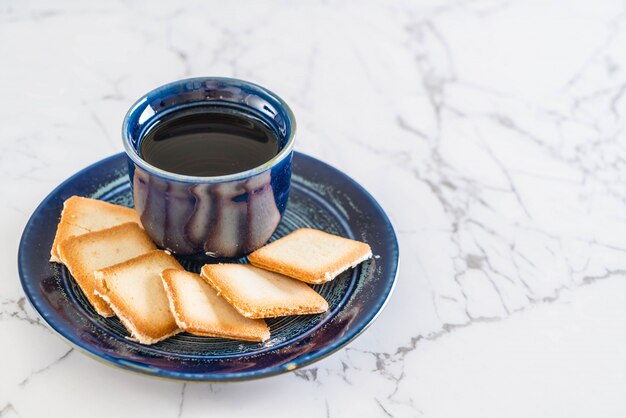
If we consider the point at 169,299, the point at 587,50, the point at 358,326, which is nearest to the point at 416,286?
the point at 358,326

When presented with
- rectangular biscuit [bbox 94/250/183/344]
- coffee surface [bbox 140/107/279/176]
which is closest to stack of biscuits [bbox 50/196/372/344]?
rectangular biscuit [bbox 94/250/183/344]

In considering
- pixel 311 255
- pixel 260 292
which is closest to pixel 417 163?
pixel 311 255

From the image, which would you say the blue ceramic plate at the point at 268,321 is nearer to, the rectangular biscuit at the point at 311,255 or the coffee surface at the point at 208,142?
the rectangular biscuit at the point at 311,255

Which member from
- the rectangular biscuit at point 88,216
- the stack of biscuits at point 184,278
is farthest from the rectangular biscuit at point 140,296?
the rectangular biscuit at point 88,216

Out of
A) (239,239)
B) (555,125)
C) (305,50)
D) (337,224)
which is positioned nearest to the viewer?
(239,239)

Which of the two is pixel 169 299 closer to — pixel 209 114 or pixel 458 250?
pixel 209 114

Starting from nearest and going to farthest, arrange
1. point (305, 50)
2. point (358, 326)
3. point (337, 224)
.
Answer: point (358, 326)
point (337, 224)
point (305, 50)
